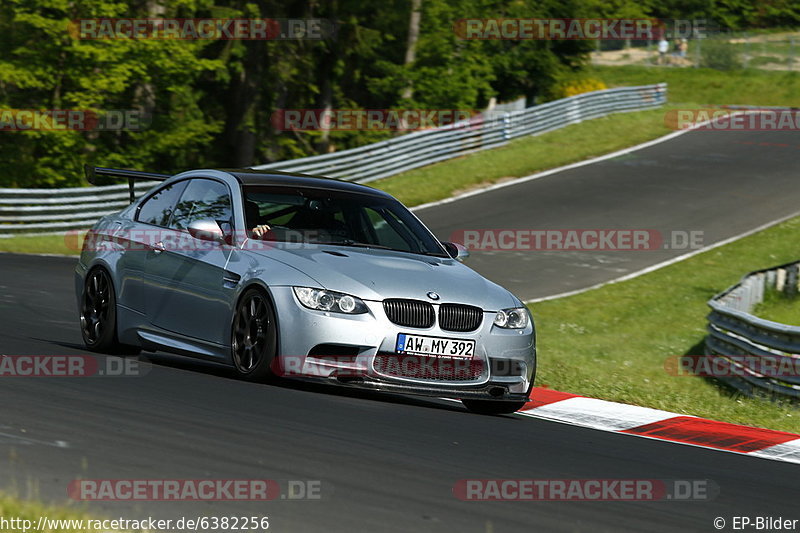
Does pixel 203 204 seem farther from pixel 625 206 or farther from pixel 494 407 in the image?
pixel 625 206

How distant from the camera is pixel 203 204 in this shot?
9.55m

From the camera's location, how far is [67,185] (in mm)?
38250

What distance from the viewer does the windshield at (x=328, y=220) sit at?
9.12 m

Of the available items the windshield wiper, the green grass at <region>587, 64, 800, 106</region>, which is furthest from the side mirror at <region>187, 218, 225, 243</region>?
the green grass at <region>587, 64, 800, 106</region>

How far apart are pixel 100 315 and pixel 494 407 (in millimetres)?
3371

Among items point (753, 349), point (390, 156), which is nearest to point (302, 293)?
point (753, 349)

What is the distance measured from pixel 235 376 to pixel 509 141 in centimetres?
2890

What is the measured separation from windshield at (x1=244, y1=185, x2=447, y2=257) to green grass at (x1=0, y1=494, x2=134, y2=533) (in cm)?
427

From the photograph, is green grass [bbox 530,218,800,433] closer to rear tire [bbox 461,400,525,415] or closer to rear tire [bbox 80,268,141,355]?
rear tire [bbox 461,400,525,415]

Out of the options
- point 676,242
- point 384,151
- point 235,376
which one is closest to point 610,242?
point 676,242

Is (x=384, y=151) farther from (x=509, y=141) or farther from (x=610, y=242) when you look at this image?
(x=610, y=242)

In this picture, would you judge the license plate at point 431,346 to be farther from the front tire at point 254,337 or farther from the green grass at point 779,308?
the green grass at point 779,308

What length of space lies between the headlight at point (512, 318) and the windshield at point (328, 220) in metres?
1.03

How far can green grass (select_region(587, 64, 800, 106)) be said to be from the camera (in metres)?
60.1
